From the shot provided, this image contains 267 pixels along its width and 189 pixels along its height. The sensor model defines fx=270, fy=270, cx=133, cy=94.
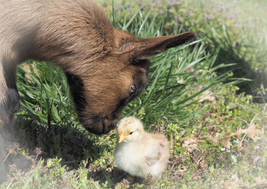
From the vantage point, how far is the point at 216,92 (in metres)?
4.79

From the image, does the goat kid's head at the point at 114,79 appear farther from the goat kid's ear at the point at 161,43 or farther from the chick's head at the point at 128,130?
the chick's head at the point at 128,130

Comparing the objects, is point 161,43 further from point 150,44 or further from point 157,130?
point 157,130

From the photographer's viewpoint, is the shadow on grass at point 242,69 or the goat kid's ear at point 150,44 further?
the shadow on grass at point 242,69

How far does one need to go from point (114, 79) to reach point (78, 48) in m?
0.43

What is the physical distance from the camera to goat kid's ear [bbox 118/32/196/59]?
227 cm

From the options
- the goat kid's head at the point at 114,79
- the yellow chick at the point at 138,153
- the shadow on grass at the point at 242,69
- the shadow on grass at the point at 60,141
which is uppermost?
the goat kid's head at the point at 114,79

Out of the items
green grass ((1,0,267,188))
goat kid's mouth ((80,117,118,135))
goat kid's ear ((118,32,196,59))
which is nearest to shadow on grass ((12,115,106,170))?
green grass ((1,0,267,188))

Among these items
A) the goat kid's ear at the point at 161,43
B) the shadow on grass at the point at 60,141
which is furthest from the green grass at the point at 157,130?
the goat kid's ear at the point at 161,43

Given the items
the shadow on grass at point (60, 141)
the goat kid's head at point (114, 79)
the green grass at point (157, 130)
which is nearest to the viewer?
the goat kid's head at point (114, 79)

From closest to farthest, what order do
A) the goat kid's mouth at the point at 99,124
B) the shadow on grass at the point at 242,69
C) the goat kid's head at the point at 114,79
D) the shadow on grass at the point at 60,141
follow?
the goat kid's head at the point at 114,79 → the goat kid's mouth at the point at 99,124 → the shadow on grass at the point at 60,141 → the shadow on grass at the point at 242,69

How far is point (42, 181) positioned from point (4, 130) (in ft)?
2.00

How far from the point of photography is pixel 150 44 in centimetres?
236

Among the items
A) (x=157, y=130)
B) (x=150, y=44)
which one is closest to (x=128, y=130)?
(x=150, y=44)

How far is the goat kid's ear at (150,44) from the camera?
2.27 metres
